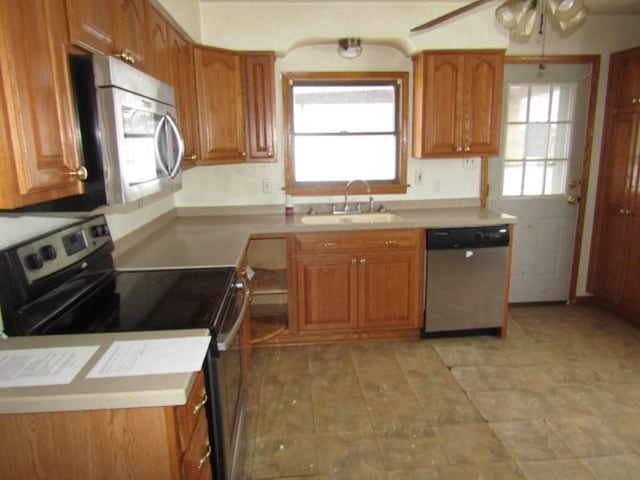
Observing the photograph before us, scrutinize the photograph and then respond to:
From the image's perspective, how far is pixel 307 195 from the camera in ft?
11.6

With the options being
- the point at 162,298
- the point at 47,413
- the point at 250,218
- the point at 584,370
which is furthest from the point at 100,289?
the point at 584,370

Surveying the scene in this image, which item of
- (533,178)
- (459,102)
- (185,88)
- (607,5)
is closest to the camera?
(185,88)

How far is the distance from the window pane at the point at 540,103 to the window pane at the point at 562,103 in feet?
0.17

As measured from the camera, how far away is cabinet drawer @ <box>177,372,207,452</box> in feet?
3.56

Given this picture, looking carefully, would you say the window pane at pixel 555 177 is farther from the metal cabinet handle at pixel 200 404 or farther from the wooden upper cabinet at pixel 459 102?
the metal cabinet handle at pixel 200 404

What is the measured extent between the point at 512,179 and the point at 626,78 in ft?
3.70

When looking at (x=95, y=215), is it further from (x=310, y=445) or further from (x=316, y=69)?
(x=316, y=69)

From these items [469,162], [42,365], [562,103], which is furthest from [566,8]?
[562,103]

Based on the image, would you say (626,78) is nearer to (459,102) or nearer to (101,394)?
(459,102)

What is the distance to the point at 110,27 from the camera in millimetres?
1472

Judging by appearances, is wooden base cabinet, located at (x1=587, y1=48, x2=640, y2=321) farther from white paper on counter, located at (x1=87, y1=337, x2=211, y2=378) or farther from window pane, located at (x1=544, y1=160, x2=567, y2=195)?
white paper on counter, located at (x1=87, y1=337, x2=211, y2=378)

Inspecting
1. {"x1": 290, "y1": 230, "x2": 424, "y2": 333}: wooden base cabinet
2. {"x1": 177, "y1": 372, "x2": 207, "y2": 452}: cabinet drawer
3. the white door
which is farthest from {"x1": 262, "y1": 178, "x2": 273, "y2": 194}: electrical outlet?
{"x1": 177, "y1": 372, "x2": 207, "y2": 452}: cabinet drawer

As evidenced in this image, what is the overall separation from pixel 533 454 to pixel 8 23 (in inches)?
98.7

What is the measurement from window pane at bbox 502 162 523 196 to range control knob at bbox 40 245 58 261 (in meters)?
3.39
